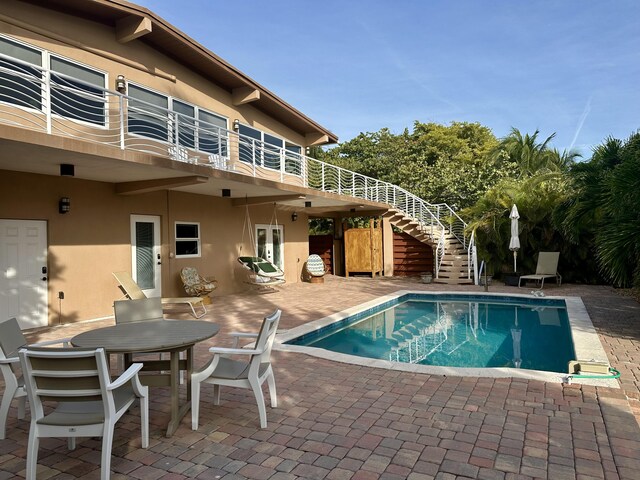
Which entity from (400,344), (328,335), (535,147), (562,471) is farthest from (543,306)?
(535,147)

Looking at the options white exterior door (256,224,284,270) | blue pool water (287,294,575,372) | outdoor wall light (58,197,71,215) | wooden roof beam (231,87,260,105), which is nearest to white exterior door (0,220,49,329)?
outdoor wall light (58,197,71,215)

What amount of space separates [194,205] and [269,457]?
387 inches

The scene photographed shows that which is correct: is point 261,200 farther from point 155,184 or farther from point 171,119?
point 155,184

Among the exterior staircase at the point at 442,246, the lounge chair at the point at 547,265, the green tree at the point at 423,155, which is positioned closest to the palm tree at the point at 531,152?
the green tree at the point at 423,155

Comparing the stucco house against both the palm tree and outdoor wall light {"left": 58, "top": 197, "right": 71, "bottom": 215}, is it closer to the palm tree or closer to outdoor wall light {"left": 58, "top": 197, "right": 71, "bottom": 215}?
outdoor wall light {"left": 58, "top": 197, "right": 71, "bottom": 215}

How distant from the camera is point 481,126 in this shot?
1288 inches

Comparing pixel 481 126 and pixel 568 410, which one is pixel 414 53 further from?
pixel 568 410

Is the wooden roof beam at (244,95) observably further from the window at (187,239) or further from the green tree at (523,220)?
the green tree at (523,220)

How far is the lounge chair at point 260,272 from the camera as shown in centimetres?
1302

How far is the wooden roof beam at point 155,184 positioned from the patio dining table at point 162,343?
5.14m

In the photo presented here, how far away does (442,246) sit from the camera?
1744cm

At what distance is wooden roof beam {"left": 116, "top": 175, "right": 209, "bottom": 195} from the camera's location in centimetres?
932

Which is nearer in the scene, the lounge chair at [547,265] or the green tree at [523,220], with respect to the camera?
the lounge chair at [547,265]

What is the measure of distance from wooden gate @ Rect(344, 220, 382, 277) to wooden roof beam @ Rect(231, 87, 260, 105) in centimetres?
791
